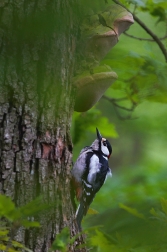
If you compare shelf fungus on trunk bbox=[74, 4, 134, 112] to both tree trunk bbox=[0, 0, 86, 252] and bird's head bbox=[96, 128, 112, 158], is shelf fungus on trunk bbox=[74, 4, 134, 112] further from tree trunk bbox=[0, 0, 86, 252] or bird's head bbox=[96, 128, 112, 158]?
bird's head bbox=[96, 128, 112, 158]

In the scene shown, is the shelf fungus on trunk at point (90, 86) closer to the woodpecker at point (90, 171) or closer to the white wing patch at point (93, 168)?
the woodpecker at point (90, 171)

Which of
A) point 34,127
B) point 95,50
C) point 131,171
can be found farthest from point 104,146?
point 34,127

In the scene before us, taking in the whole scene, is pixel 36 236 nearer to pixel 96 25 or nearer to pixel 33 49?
pixel 33 49

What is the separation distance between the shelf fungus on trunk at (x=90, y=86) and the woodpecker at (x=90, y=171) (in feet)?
2.54

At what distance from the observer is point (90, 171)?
4.86 metres

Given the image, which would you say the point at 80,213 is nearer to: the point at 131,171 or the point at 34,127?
the point at 34,127

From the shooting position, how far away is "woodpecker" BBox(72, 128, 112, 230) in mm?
4270

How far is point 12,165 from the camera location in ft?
9.09

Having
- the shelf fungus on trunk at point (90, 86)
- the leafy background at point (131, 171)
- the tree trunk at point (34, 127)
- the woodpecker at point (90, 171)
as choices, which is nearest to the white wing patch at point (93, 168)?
the woodpecker at point (90, 171)

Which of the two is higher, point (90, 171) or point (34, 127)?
point (34, 127)

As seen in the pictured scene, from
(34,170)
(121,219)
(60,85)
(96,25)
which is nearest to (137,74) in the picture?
(96,25)

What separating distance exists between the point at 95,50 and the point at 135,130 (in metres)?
4.75

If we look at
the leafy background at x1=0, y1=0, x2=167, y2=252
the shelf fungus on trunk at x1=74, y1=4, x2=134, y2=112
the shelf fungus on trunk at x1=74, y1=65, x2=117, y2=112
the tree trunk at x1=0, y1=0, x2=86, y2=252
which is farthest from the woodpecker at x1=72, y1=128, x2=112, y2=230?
the tree trunk at x1=0, y1=0, x2=86, y2=252

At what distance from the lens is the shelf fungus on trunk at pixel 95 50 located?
3443 millimetres
